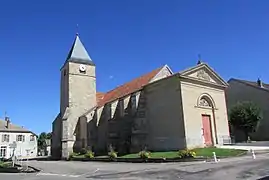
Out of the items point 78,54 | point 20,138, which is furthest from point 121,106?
point 20,138

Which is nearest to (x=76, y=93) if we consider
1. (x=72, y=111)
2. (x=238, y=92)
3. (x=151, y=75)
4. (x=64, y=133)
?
(x=72, y=111)

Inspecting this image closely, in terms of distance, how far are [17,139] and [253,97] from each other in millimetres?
48556

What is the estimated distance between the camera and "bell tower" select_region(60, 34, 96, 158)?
40006 mm

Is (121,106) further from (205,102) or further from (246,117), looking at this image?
(246,117)

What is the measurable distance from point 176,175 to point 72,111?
98.1 ft

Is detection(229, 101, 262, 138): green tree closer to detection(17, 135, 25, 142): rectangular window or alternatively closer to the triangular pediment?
the triangular pediment

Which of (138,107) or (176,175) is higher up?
(138,107)

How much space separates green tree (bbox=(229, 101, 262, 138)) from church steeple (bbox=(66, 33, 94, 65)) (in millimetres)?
22656

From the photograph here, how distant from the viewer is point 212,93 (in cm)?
3108

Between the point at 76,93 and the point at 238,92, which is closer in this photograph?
the point at 76,93

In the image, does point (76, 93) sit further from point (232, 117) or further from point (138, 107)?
point (232, 117)

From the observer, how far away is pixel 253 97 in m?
43.2

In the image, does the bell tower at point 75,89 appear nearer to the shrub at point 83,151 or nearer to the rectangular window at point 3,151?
the shrub at point 83,151

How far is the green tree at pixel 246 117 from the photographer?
3734 cm
